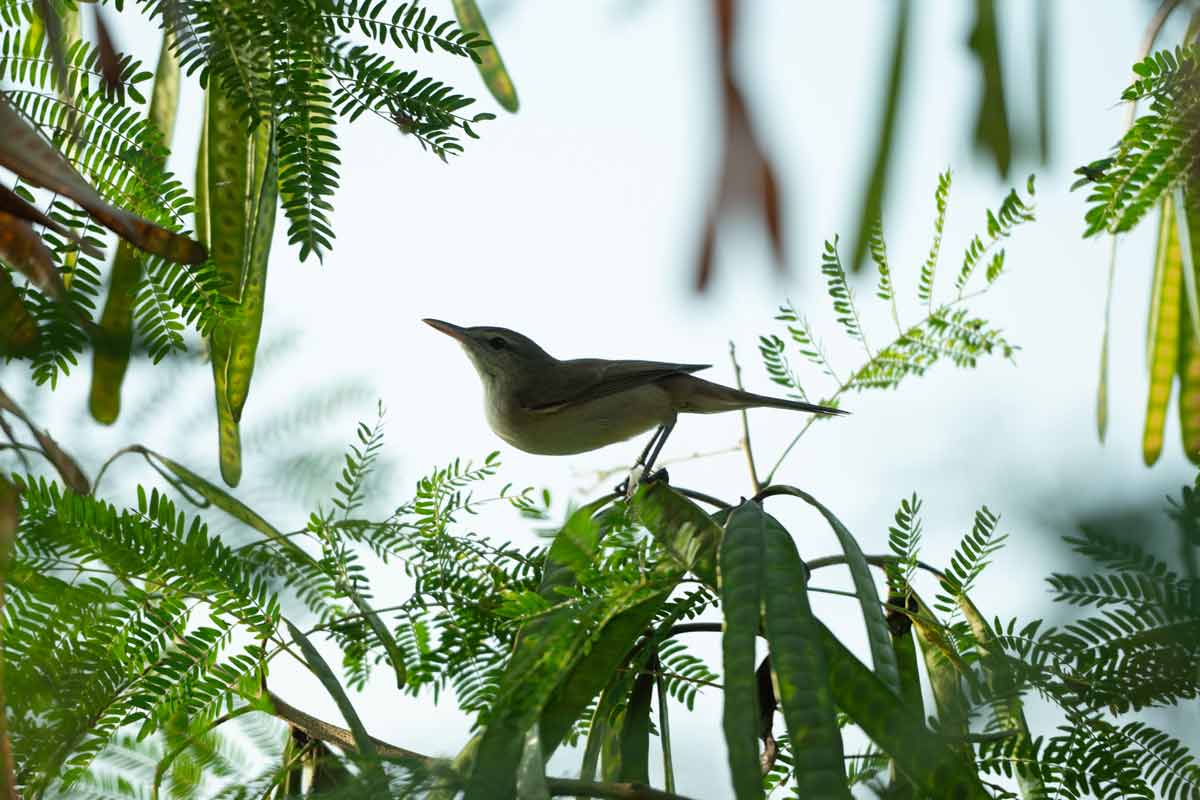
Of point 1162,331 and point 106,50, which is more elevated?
point 1162,331

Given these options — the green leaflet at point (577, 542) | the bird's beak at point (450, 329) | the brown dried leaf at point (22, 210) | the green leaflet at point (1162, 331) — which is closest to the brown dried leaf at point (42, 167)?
the brown dried leaf at point (22, 210)

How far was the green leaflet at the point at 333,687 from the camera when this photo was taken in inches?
69.9

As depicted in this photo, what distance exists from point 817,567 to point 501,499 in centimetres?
65

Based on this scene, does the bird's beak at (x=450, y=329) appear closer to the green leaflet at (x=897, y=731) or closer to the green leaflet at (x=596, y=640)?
the green leaflet at (x=596, y=640)

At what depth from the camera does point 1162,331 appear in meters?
2.69

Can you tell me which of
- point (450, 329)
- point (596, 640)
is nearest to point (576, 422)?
point (450, 329)

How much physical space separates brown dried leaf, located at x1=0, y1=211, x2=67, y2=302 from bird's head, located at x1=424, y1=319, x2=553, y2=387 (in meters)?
3.35

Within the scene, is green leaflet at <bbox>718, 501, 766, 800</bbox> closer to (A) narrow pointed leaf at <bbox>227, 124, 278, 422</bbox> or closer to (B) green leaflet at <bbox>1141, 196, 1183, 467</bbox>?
(A) narrow pointed leaf at <bbox>227, 124, 278, 422</bbox>

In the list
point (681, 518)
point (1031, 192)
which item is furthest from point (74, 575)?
point (1031, 192)

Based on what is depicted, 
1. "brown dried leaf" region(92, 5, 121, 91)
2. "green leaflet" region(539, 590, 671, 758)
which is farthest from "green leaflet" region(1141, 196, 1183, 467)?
"brown dried leaf" region(92, 5, 121, 91)

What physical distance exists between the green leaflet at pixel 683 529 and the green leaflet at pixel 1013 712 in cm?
45

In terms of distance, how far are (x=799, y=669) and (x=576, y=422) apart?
3.03 meters

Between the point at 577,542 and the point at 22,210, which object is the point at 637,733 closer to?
the point at 577,542

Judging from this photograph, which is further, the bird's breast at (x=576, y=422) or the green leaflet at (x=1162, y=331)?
the bird's breast at (x=576, y=422)
